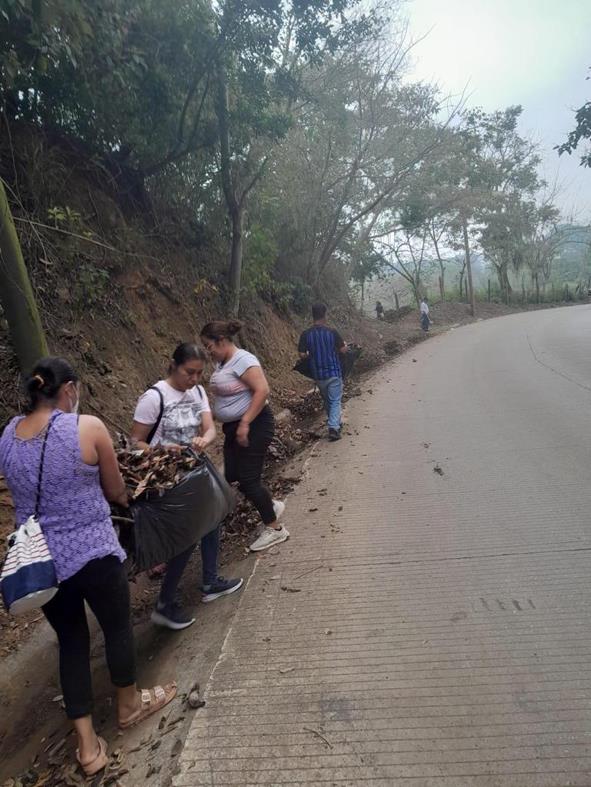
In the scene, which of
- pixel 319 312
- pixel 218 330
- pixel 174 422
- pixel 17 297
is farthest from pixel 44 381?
pixel 319 312

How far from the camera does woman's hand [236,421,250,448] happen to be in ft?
12.0

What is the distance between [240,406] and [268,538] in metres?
1.11

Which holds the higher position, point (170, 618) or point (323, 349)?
point (323, 349)

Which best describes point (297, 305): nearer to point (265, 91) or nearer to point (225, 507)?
point (265, 91)

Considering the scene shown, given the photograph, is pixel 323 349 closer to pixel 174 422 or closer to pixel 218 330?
pixel 218 330

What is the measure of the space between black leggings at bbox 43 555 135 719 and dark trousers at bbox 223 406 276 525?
4.97ft

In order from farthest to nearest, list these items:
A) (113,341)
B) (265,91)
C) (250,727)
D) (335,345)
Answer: (265,91) → (113,341) → (335,345) → (250,727)

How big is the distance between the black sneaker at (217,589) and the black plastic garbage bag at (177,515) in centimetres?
61

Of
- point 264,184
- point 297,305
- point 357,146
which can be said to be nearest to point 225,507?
point 264,184

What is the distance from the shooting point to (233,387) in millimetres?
3711

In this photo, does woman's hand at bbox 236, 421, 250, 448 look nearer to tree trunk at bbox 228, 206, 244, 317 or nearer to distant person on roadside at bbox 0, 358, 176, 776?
distant person on roadside at bbox 0, 358, 176, 776

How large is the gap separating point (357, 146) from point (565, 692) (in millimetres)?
18249

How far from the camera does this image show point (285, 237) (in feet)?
55.2

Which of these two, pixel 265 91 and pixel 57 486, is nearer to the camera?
pixel 57 486
